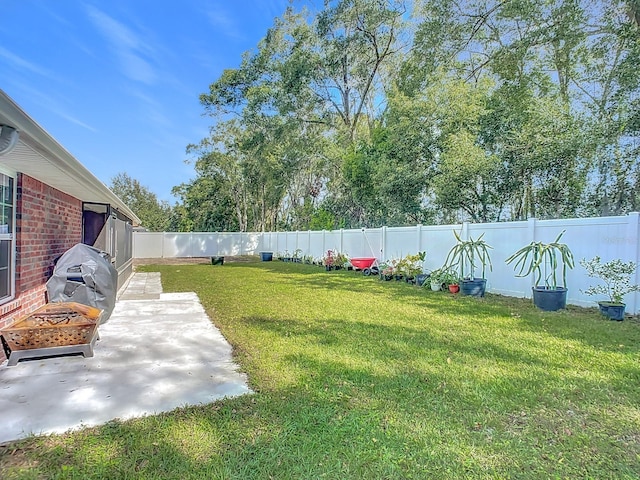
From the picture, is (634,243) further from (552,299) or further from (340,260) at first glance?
(340,260)

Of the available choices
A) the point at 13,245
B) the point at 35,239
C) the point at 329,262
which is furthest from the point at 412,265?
the point at 13,245

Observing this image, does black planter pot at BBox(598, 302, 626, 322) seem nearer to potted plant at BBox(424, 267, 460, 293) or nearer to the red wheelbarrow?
potted plant at BBox(424, 267, 460, 293)

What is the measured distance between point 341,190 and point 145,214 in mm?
24736

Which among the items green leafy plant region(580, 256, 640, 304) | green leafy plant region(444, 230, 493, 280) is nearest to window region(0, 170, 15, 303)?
green leafy plant region(444, 230, 493, 280)

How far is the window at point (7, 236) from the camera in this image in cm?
394

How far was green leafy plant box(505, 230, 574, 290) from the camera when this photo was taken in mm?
6875

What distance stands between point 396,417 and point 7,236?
4458 mm

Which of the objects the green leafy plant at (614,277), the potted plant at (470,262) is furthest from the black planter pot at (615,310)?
the potted plant at (470,262)

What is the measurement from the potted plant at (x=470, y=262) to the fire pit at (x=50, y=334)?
23.8 ft

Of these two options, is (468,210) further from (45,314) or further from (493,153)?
(45,314)

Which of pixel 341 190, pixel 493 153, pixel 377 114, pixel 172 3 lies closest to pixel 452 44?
pixel 493 153

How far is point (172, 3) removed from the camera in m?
10.4

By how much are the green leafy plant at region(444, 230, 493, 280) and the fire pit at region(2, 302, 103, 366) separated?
7.65 metres

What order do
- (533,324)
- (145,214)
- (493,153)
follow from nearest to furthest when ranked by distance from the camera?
(533,324)
(493,153)
(145,214)
